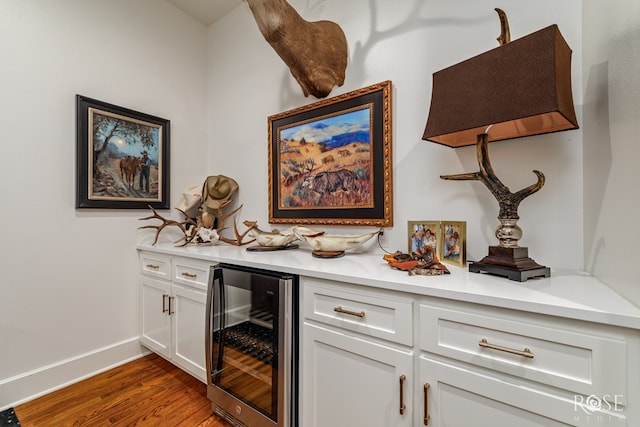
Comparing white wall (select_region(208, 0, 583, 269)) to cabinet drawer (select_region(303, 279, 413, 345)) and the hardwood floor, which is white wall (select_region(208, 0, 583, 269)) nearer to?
cabinet drawer (select_region(303, 279, 413, 345))

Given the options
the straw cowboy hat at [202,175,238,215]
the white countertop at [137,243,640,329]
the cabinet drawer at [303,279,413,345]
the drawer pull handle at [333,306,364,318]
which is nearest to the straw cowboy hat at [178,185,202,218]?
the straw cowboy hat at [202,175,238,215]

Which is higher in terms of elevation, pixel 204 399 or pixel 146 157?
pixel 146 157

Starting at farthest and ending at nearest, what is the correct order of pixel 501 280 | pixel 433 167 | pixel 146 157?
pixel 146 157 → pixel 433 167 → pixel 501 280

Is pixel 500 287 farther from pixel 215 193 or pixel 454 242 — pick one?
pixel 215 193

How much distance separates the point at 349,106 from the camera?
1.76 m

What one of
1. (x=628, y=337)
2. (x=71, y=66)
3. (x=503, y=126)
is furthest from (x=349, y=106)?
(x=71, y=66)

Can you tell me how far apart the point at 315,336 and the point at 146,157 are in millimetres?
1987

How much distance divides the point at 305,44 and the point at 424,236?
49.4 inches

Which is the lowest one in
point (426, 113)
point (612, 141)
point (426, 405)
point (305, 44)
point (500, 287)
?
point (426, 405)

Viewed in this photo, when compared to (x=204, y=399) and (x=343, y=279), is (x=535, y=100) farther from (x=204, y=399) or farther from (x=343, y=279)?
(x=204, y=399)

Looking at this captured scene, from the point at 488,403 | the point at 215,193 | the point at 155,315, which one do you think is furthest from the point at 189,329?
the point at 488,403

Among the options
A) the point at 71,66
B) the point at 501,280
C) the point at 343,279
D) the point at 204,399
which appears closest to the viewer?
the point at 501,280

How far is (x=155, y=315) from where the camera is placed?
6.59ft

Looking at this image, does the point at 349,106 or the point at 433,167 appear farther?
the point at 349,106
